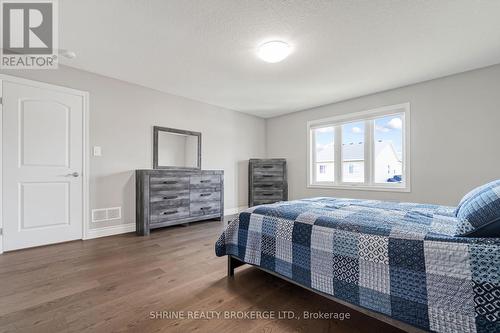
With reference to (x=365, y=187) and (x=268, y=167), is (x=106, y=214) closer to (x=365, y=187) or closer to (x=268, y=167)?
(x=268, y=167)

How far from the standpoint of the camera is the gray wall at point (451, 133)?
2.93 m

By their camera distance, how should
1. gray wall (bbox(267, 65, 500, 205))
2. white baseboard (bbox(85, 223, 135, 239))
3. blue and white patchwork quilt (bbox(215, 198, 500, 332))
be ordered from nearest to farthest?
blue and white patchwork quilt (bbox(215, 198, 500, 332)) → gray wall (bbox(267, 65, 500, 205)) → white baseboard (bbox(85, 223, 135, 239))

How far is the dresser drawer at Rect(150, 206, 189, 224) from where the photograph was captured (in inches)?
135

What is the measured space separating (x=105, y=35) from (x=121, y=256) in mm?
2389

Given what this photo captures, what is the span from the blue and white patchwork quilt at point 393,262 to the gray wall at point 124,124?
8.63 ft

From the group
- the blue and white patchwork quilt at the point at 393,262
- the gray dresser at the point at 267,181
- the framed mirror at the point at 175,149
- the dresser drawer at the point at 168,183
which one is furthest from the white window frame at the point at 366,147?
the dresser drawer at the point at 168,183

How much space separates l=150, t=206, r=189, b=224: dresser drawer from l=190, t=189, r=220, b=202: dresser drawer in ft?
0.76

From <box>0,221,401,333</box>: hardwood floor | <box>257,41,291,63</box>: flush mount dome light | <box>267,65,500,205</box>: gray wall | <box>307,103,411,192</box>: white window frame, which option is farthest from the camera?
<box>307,103,411,192</box>: white window frame

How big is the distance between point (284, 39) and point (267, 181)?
321cm

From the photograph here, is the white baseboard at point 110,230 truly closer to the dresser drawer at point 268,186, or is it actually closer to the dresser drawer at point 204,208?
the dresser drawer at point 204,208

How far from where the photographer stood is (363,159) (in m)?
4.14

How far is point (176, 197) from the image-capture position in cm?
371

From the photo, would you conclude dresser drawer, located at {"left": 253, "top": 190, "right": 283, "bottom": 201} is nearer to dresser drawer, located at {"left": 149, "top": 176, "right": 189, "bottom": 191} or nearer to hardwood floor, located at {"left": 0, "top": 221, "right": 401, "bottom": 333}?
dresser drawer, located at {"left": 149, "top": 176, "right": 189, "bottom": 191}

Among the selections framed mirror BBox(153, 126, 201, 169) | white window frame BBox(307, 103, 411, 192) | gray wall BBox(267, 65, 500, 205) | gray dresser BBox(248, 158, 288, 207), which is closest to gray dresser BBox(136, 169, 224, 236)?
framed mirror BBox(153, 126, 201, 169)
